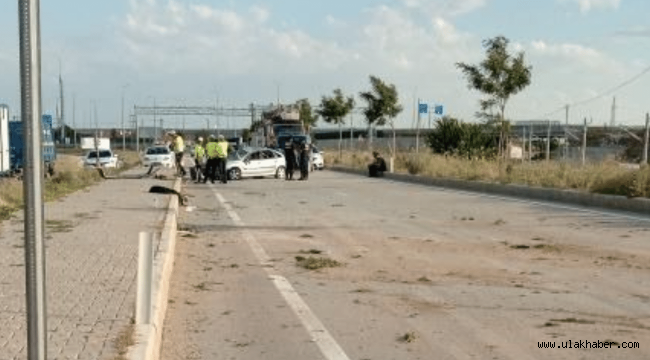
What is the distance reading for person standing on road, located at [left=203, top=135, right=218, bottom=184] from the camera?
1268 inches

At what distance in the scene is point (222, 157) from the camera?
108ft

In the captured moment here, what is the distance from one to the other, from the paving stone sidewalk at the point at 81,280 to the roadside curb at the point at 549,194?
10089mm

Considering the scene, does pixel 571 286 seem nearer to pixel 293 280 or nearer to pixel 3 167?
pixel 293 280

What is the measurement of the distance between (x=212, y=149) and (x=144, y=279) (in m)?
26.2

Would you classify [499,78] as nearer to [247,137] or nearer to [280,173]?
[280,173]

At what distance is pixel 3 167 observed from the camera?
2914 centimetres

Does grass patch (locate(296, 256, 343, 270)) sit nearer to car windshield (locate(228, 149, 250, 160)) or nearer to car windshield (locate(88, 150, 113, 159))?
car windshield (locate(228, 149, 250, 160))

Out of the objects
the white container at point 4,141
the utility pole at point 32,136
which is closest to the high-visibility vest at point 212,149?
the white container at point 4,141

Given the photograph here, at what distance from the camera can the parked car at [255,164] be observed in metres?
36.3

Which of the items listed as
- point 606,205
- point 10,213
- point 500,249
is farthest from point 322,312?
point 606,205

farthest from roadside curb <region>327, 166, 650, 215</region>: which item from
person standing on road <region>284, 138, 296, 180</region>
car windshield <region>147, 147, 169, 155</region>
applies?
car windshield <region>147, 147, 169, 155</region>

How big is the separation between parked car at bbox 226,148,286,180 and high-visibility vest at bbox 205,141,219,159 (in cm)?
322

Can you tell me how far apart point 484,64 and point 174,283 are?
24.8 m

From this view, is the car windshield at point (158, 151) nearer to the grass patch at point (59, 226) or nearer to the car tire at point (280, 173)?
the car tire at point (280, 173)
